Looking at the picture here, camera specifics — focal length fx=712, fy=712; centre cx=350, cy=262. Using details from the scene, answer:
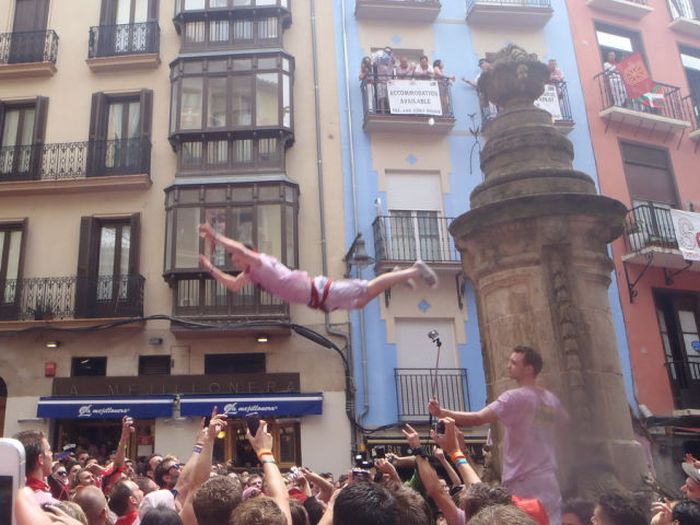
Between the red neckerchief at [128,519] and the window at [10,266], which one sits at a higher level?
the window at [10,266]

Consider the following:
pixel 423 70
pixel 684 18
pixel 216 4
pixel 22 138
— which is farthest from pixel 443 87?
pixel 22 138

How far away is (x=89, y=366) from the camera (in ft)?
→ 61.0

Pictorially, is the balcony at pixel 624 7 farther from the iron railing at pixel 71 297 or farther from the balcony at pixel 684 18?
the iron railing at pixel 71 297

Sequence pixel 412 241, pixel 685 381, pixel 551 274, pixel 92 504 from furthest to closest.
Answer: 1. pixel 685 381
2. pixel 412 241
3. pixel 551 274
4. pixel 92 504

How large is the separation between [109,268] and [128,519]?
15.1 m

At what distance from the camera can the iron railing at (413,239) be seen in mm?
18891

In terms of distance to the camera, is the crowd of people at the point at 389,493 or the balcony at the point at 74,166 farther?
the balcony at the point at 74,166

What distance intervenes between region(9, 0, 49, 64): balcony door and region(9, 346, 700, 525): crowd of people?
56.7 feet

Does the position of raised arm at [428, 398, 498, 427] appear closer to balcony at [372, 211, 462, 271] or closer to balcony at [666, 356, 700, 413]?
balcony at [372, 211, 462, 271]

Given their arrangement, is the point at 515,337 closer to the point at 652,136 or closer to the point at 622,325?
the point at 622,325

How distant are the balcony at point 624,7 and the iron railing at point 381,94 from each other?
20.9 ft

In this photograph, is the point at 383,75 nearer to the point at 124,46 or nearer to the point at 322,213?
the point at 322,213

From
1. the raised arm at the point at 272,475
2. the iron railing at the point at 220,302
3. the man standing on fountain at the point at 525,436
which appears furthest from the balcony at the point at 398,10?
the raised arm at the point at 272,475

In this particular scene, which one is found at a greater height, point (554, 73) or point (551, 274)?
point (554, 73)
